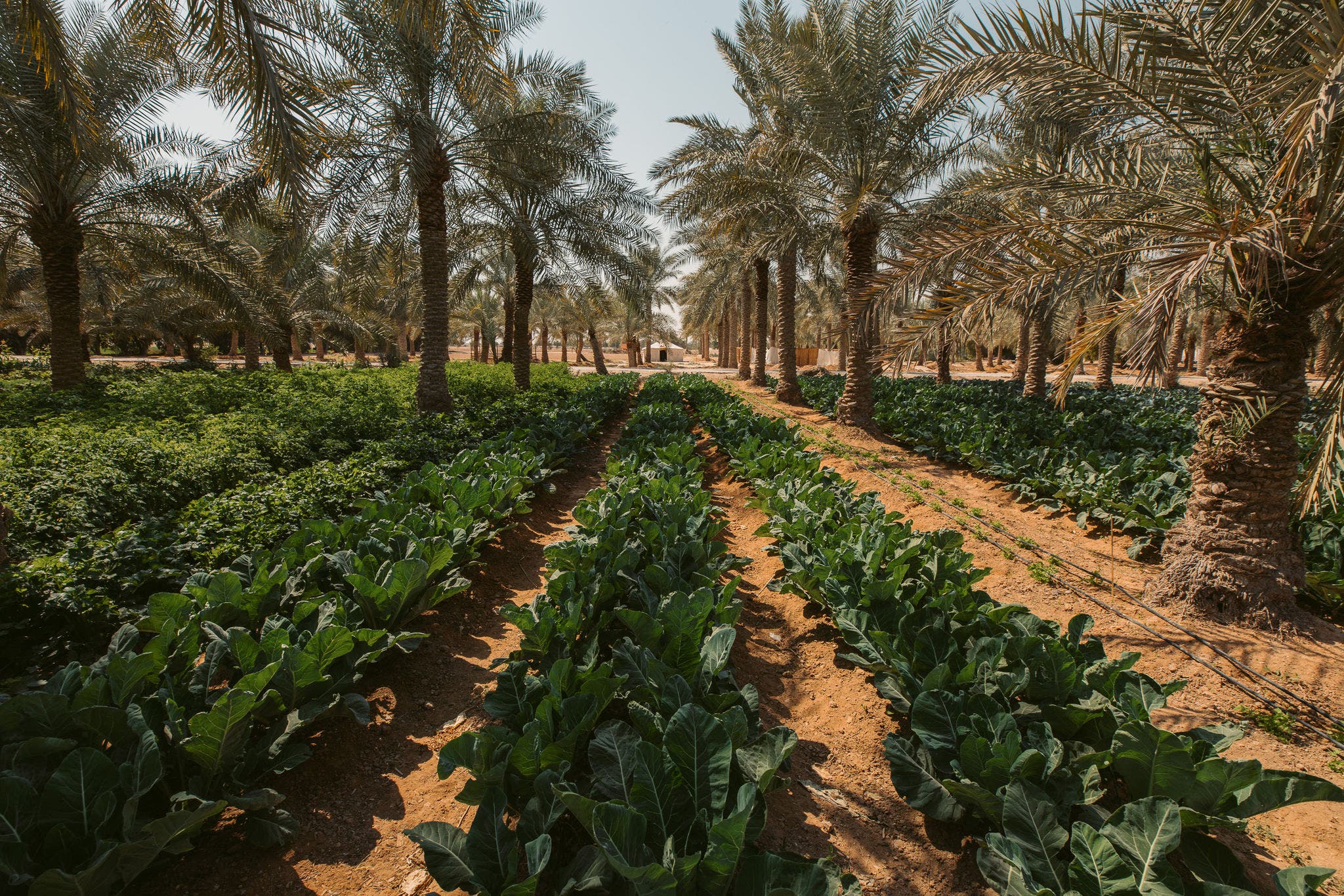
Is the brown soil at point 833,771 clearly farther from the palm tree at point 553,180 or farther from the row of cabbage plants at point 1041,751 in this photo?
the palm tree at point 553,180

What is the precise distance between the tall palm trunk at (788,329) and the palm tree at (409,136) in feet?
26.0

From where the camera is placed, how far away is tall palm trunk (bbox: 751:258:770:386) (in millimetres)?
20297

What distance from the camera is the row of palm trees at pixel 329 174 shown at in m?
6.82

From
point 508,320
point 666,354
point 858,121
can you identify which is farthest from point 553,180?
point 666,354

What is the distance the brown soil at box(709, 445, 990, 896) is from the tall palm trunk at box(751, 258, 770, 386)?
15851 millimetres

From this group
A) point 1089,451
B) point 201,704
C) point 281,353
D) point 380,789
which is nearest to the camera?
point 201,704

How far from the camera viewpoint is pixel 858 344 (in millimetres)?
Result: 10703

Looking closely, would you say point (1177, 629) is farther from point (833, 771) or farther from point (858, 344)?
point (858, 344)

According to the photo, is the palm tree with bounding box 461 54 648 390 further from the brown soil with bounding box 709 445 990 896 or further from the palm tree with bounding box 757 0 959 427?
the brown soil with bounding box 709 445 990 896

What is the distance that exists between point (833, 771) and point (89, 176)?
1603 centimetres

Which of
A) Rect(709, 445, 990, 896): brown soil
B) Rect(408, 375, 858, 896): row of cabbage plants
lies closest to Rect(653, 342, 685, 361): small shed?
Rect(709, 445, 990, 896): brown soil

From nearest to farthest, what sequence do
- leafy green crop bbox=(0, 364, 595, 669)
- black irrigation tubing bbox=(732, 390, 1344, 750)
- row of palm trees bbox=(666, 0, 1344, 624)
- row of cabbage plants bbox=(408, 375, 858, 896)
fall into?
row of cabbage plants bbox=(408, 375, 858, 896)
leafy green crop bbox=(0, 364, 595, 669)
black irrigation tubing bbox=(732, 390, 1344, 750)
row of palm trees bbox=(666, 0, 1344, 624)

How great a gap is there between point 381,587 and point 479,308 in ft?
120

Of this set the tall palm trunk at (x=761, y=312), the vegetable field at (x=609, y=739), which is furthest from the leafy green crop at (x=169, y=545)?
the tall palm trunk at (x=761, y=312)
